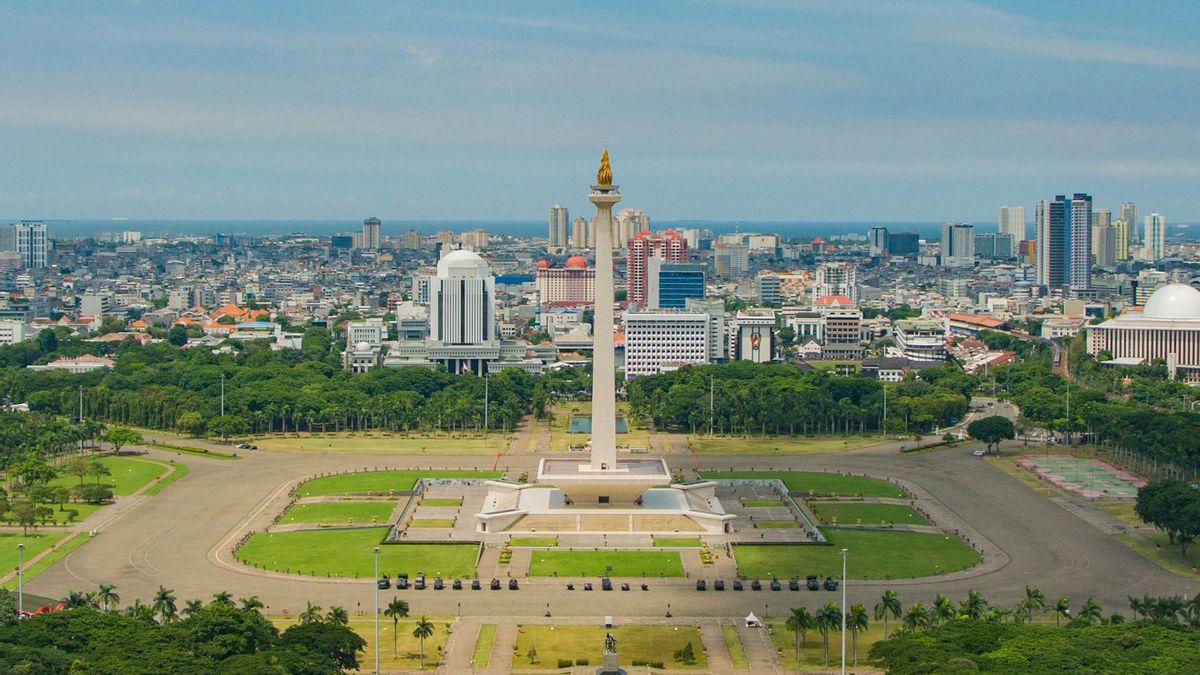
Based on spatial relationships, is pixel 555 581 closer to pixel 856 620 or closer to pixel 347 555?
pixel 347 555

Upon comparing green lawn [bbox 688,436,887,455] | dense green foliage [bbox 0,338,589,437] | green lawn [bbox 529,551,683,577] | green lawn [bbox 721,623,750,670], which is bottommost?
green lawn [bbox 721,623,750,670]

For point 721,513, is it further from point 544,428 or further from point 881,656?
point 544,428

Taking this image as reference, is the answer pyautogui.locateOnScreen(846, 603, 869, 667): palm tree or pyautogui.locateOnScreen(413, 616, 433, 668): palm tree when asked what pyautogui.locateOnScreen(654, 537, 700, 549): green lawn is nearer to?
pyautogui.locateOnScreen(846, 603, 869, 667): palm tree

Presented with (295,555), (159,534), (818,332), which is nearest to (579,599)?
(295,555)

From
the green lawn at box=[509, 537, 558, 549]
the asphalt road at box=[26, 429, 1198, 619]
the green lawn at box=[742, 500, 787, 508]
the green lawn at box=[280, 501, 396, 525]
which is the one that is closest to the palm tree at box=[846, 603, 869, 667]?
the asphalt road at box=[26, 429, 1198, 619]

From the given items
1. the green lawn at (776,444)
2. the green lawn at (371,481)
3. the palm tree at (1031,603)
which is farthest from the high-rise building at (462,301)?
the palm tree at (1031,603)

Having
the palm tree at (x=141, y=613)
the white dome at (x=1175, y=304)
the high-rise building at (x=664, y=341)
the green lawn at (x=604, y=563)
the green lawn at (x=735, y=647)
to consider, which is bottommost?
the green lawn at (x=735, y=647)

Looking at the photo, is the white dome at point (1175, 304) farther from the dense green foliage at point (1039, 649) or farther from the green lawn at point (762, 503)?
the dense green foliage at point (1039, 649)
